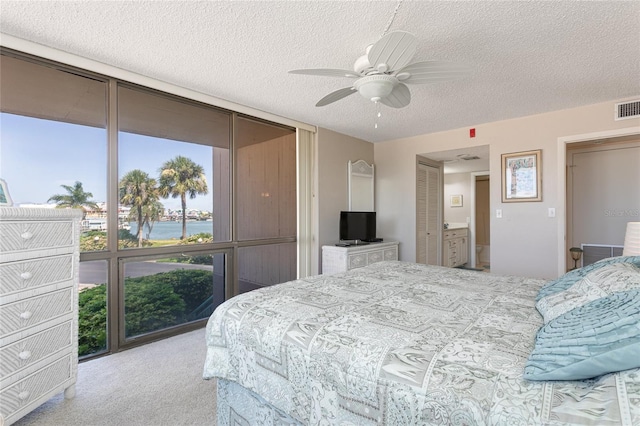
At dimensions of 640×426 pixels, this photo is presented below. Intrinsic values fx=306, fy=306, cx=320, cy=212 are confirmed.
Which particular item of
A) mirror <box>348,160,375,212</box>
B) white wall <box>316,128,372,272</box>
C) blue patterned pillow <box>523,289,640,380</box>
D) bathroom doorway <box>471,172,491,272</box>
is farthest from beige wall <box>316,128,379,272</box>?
bathroom doorway <box>471,172,491,272</box>

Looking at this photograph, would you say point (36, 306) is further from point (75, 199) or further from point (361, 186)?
point (361, 186)

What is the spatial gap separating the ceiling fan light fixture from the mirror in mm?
2708

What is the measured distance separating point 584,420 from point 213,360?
1.48 m

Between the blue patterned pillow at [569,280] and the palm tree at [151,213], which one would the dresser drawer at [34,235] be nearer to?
the palm tree at [151,213]

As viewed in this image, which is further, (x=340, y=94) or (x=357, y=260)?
(x=357, y=260)

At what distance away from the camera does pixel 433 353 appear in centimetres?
104

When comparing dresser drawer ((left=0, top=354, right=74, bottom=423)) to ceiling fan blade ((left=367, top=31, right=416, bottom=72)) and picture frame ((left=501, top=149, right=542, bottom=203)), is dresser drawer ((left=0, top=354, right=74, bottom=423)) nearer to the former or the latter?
ceiling fan blade ((left=367, top=31, right=416, bottom=72))

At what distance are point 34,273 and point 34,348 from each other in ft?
1.41

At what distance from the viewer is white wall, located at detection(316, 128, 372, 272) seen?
4398mm

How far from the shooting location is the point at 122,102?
108 inches

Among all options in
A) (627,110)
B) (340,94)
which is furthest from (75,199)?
(627,110)

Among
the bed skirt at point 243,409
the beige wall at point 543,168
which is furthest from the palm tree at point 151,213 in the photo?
the beige wall at point 543,168

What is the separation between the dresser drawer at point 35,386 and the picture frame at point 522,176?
474 cm

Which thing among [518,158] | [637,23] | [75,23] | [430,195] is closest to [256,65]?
[75,23]
